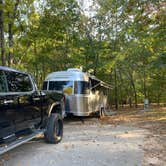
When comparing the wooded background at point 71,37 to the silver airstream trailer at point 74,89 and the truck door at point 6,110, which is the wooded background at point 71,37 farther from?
the truck door at point 6,110

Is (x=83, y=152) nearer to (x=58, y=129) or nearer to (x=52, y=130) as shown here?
(x=52, y=130)

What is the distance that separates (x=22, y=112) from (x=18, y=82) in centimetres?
70

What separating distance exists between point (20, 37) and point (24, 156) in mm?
10927

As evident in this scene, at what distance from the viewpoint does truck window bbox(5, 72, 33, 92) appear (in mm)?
4531

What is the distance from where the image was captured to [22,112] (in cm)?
458

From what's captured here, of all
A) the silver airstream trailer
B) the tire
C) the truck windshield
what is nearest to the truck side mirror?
the silver airstream trailer

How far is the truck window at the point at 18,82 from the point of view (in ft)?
14.9

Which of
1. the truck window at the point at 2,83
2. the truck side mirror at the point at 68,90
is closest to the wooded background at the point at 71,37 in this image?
the truck side mirror at the point at 68,90

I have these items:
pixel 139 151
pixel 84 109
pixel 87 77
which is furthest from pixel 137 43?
pixel 139 151

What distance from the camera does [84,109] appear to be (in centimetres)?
1010

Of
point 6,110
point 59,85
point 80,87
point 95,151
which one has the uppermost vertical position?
point 59,85

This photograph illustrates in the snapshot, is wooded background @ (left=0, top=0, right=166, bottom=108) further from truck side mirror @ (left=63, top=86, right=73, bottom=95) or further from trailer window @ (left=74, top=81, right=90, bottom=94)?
truck side mirror @ (left=63, top=86, right=73, bottom=95)

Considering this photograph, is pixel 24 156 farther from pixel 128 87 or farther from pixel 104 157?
pixel 128 87

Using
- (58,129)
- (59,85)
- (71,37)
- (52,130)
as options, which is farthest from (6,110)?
(71,37)
